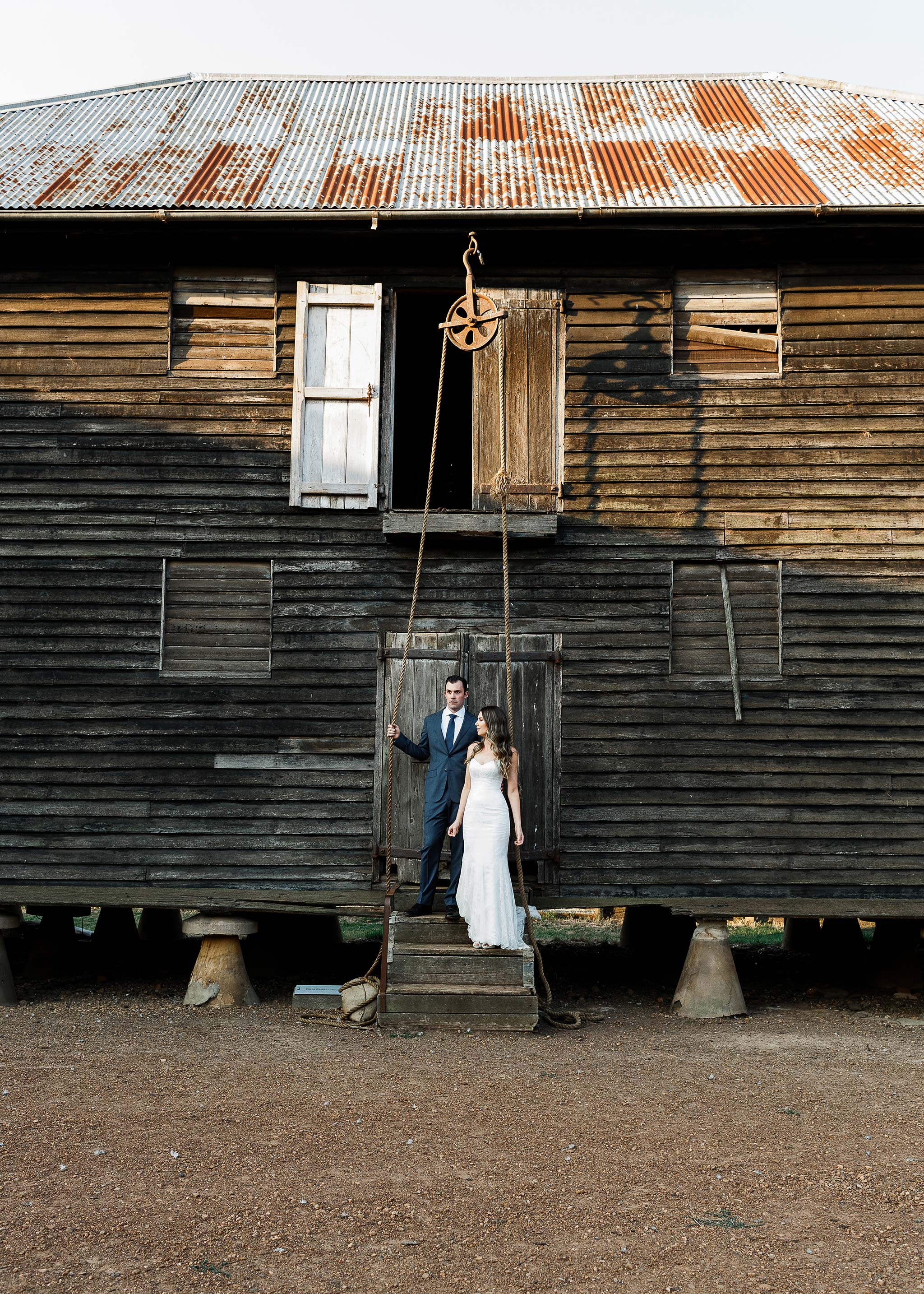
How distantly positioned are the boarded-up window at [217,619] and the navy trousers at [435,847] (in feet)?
6.97

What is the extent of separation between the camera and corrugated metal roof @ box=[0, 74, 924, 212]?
31.3 feet

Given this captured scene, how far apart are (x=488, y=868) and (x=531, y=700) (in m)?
1.88

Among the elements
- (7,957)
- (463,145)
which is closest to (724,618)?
(463,145)

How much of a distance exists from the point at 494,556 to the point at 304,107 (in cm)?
609

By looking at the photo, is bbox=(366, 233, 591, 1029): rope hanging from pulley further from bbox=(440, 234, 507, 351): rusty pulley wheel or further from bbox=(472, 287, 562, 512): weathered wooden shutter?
bbox=(472, 287, 562, 512): weathered wooden shutter

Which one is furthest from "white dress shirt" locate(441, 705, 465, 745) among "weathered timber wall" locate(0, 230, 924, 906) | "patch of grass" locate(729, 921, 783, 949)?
"patch of grass" locate(729, 921, 783, 949)

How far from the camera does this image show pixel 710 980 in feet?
29.3

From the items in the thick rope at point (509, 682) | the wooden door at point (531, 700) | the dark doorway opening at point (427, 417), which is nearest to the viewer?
the thick rope at point (509, 682)

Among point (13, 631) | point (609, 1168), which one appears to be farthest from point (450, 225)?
point (609, 1168)

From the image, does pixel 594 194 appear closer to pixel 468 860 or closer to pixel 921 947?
pixel 468 860

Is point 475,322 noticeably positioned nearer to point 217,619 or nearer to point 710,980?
point 217,619

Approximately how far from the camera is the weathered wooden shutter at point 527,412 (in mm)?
9516

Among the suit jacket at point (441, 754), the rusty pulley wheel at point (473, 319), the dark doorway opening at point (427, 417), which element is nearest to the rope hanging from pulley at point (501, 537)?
the rusty pulley wheel at point (473, 319)

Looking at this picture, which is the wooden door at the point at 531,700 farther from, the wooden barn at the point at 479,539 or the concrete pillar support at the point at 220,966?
the concrete pillar support at the point at 220,966
